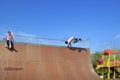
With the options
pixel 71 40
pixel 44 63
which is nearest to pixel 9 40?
pixel 44 63

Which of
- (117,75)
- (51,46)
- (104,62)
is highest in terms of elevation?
(51,46)

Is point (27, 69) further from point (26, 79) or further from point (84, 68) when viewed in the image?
point (84, 68)

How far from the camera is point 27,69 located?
16.1m

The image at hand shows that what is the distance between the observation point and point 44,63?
17.4 metres

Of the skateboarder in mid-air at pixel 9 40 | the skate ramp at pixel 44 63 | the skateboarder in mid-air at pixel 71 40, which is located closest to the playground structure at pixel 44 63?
the skate ramp at pixel 44 63

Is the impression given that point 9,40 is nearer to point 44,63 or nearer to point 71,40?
point 44,63

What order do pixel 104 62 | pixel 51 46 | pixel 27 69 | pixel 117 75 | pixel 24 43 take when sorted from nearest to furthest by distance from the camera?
pixel 27 69 < pixel 24 43 < pixel 51 46 < pixel 104 62 < pixel 117 75

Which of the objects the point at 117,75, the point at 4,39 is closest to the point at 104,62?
the point at 117,75

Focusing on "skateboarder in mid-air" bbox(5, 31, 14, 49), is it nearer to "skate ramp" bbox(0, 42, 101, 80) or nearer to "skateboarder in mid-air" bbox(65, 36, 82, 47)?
"skate ramp" bbox(0, 42, 101, 80)

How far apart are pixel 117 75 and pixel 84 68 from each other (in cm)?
1271

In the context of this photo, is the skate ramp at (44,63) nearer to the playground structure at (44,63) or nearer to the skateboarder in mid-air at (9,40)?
the playground structure at (44,63)

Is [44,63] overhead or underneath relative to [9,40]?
underneath

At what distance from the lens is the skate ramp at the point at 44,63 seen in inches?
613

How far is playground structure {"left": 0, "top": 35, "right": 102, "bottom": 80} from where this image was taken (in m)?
15.6
